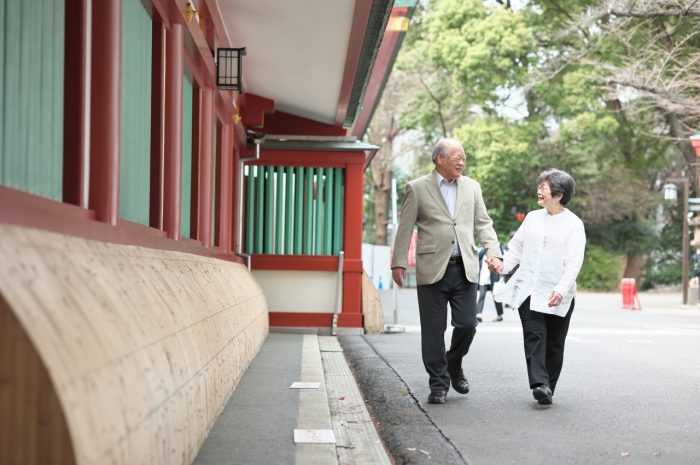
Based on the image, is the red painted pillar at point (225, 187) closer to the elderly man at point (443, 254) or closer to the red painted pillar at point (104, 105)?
the elderly man at point (443, 254)

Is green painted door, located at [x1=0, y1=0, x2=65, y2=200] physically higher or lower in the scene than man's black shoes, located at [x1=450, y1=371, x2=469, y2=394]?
higher

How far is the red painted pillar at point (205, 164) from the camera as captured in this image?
9.44 m

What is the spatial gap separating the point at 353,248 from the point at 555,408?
7908mm

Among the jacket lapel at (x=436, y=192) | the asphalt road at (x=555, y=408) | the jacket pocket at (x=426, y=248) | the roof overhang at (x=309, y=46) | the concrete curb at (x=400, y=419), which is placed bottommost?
the asphalt road at (x=555, y=408)

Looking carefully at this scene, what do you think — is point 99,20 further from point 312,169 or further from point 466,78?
point 466,78

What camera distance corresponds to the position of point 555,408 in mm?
7277

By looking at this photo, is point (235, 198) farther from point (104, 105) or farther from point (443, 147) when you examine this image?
point (104, 105)

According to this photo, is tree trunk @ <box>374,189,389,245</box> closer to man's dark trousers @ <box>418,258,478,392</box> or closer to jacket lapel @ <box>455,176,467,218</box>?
jacket lapel @ <box>455,176,467,218</box>

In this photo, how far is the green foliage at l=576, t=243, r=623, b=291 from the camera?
44062 millimetres

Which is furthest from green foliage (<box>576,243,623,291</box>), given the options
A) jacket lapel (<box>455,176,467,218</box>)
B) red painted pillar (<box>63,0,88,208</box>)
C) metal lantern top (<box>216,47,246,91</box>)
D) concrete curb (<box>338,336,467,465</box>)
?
red painted pillar (<box>63,0,88,208</box>)

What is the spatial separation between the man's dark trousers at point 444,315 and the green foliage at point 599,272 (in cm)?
3715

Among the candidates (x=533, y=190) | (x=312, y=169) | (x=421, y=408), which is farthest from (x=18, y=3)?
(x=533, y=190)

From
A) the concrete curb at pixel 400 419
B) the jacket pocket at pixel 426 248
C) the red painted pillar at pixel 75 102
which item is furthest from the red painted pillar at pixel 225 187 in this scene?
the red painted pillar at pixel 75 102

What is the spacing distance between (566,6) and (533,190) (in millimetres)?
9408
